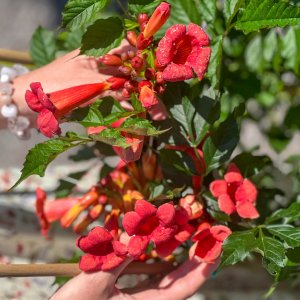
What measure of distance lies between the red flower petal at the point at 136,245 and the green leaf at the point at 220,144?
0.52 ft

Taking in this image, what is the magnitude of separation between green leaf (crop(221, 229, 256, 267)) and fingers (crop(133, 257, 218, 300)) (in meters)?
0.13

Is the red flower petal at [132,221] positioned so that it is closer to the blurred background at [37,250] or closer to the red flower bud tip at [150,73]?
the red flower bud tip at [150,73]

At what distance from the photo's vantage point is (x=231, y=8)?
0.82 m

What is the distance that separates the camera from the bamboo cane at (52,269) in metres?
0.80

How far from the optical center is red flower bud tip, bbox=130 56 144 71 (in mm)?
763

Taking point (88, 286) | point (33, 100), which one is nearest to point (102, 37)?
point (33, 100)

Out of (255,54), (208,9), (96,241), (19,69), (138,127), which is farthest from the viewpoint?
(255,54)

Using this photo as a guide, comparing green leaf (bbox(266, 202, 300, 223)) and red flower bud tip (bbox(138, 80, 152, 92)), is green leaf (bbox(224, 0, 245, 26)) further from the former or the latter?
green leaf (bbox(266, 202, 300, 223))

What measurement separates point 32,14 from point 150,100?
1.99 m

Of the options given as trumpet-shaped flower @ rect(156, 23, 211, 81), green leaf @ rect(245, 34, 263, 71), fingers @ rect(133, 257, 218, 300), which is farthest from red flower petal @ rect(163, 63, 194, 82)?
green leaf @ rect(245, 34, 263, 71)

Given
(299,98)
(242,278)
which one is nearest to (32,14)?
(299,98)

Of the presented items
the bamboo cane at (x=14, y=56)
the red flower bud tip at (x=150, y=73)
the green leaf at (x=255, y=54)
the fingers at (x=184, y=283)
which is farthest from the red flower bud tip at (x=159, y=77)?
the green leaf at (x=255, y=54)

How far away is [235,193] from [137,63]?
0.26 metres

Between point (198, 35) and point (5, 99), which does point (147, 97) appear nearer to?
point (198, 35)
